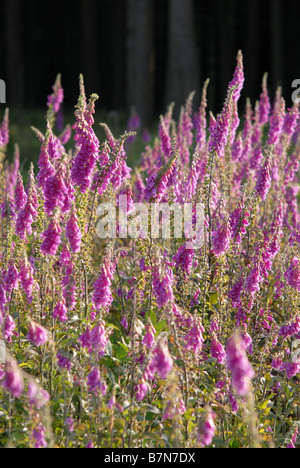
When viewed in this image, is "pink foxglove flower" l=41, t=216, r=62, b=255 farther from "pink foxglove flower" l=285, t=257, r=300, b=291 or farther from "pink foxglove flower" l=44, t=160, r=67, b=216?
"pink foxglove flower" l=285, t=257, r=300, b=291

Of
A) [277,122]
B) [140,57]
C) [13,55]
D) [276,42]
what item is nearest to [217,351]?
[277,122]

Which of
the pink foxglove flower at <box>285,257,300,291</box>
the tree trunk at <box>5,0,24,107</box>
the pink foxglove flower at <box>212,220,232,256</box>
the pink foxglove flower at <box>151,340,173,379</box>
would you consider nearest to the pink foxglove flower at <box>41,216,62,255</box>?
the pink foxglove flower at <box>151,340,173,379</box>

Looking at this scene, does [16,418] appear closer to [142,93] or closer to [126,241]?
[126,241]

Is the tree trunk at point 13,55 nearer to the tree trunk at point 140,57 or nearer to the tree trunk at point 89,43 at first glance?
the tree trunk at point 89,43

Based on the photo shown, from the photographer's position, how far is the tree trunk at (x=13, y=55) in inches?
912

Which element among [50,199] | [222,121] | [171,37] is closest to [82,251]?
[50,199]

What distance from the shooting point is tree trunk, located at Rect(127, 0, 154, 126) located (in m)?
15.7

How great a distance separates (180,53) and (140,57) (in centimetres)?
126

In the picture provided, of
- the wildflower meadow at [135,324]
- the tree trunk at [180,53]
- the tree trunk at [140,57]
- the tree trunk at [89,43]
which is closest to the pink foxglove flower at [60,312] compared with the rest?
the wildflower meadow at [135,324]

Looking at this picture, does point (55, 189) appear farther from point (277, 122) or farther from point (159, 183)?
point (277, 122)

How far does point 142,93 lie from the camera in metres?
16.2

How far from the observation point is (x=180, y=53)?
1525 cm

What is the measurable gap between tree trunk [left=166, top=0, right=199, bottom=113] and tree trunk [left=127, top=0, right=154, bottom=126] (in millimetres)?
718
